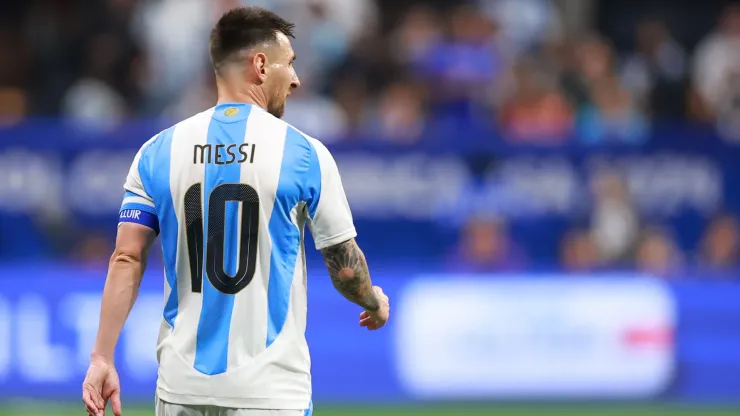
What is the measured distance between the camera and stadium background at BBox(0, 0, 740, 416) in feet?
32.7

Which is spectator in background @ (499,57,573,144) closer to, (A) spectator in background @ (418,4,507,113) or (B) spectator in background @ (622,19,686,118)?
(A) spectator in background @ (418,4,507,113)

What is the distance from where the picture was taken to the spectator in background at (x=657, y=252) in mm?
11031

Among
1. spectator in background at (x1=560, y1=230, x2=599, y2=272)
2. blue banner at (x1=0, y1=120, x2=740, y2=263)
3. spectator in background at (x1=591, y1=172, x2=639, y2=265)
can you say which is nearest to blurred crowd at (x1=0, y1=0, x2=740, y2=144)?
blue banner at (x1=0, y1=120, x2=740, y2=263)

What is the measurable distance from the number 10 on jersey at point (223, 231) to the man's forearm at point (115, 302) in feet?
0.71

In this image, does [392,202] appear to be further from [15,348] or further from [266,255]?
[266,255]

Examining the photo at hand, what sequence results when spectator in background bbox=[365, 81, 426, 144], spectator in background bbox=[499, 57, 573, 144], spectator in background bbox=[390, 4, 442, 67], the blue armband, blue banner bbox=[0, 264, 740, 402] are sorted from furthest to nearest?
spectator in background bbox=[390, 4, 442, 67] → spectator in background bbox=[499, 57, 573, 144] → spectator in background bbox=[365, 81, 426, 144] → blue banner bbox=[0, 264, 740, 402] → the blue armband

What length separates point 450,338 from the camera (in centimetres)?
1001

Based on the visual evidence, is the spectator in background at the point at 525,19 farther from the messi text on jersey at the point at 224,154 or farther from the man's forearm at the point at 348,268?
the messi text on jersey at the point at 224,154

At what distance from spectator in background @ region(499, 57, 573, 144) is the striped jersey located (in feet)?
25.8

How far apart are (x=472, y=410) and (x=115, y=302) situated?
6.00 meters

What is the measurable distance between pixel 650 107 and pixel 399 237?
3.63 metres

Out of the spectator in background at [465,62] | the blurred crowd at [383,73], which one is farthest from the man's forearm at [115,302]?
the spectator in background at [465,62]

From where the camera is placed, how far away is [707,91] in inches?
521

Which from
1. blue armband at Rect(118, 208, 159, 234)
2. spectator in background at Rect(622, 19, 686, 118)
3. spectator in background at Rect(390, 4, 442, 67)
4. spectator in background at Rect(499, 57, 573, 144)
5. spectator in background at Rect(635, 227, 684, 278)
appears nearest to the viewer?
blue armband at Rect(118, 208, 159, 234)
